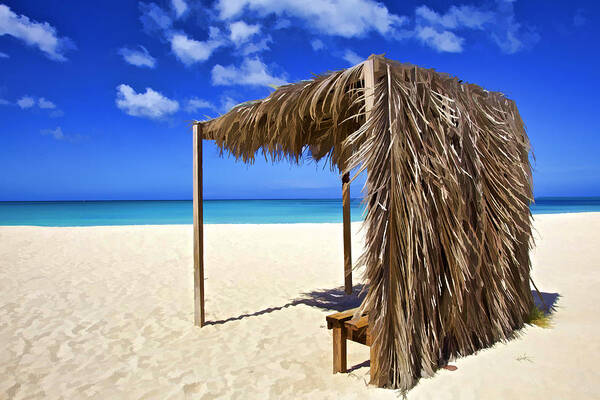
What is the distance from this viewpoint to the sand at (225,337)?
2.45 meters

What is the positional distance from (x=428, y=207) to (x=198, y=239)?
2.54 m

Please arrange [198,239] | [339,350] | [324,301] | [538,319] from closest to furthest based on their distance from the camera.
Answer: [339,350], [538,319], [198,239], [324,301]

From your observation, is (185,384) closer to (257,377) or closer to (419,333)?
(257,377)

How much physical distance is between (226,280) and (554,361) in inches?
175

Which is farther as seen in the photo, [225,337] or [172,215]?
[172,215]

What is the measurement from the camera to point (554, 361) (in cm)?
259

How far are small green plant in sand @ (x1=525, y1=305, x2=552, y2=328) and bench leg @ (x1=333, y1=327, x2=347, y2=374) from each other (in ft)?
6.37

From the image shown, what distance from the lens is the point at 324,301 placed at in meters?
4.66

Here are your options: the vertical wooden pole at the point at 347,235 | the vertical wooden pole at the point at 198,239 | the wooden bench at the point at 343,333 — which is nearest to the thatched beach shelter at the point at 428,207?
the wooden bench at the point at 343,333

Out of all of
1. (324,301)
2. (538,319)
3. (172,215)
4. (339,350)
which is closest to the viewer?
(339,350)

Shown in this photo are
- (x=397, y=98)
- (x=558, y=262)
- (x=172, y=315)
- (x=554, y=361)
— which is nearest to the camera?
(x=397, y=98)

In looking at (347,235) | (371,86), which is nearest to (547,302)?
(347,235)

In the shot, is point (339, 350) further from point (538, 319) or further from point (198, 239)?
point (538, 319)

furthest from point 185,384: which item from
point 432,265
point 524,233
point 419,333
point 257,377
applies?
point 524,233
